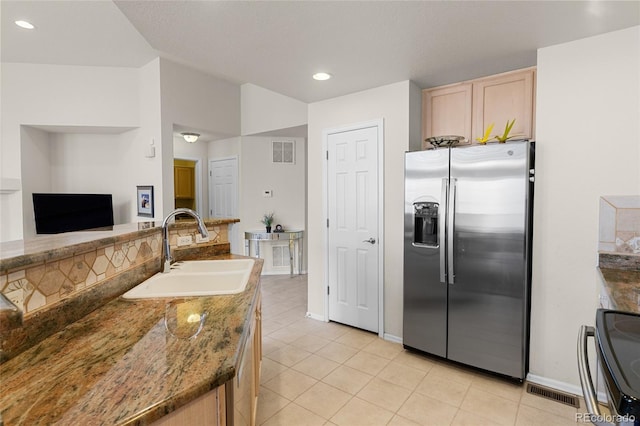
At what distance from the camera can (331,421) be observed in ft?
6.54

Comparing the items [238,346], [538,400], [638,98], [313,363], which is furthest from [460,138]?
[238,346]

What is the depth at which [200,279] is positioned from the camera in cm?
192

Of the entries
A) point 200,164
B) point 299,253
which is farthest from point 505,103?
point 200,164

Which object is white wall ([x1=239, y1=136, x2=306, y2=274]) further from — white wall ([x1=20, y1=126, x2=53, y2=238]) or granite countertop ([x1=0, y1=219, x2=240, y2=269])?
granite countertop ([x1=0, y1=219, x2=240, y2=269])

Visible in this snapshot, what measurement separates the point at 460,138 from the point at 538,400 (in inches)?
78.5

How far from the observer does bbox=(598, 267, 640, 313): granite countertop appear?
1443mm

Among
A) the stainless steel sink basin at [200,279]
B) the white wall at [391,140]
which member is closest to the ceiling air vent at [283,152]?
the white wall at [391,140]

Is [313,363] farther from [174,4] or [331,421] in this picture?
[174,4]

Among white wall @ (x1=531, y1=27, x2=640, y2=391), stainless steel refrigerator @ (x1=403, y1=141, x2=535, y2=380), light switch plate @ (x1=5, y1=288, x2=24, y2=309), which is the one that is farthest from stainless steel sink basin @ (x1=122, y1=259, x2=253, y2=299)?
white wall @ (x1=531, y1=27, x2=640, y2=391)

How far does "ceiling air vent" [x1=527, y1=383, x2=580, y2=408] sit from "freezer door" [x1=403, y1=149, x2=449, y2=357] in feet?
2.00

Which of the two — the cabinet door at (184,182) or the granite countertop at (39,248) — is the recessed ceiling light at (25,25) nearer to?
the cabinet door at (184,182)

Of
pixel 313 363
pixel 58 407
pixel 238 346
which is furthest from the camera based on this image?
pixel 313 363

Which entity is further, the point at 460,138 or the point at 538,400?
the point at 460,138

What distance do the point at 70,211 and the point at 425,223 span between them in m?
4.39
